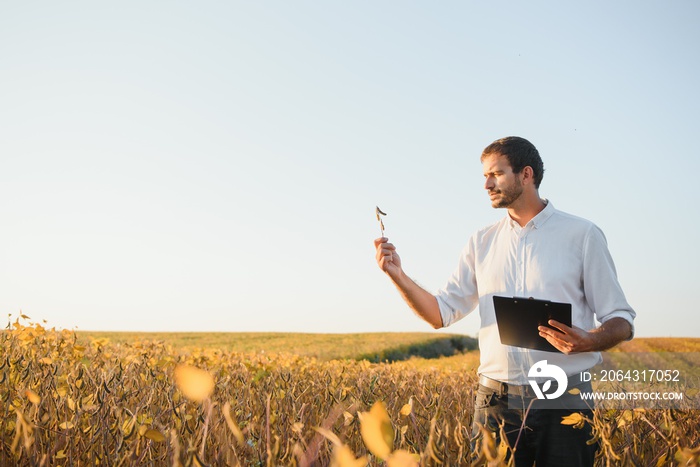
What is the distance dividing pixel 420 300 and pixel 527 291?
68cm

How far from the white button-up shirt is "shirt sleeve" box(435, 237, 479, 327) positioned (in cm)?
1

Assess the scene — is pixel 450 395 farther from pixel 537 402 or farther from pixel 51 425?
pixel 51 425

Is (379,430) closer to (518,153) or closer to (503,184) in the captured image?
(503,184)

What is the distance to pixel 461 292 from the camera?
4.08 metres

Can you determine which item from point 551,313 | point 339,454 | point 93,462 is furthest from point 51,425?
point 551,313

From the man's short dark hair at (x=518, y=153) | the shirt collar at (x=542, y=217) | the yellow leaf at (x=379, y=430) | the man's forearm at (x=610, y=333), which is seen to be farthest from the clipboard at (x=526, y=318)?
the yellow leaf at (x=379, y=430)

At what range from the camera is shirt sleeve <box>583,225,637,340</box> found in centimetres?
331

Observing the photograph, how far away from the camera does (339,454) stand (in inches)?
35.8

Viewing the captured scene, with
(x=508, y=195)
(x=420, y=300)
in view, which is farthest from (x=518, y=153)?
(x=420, y=300)

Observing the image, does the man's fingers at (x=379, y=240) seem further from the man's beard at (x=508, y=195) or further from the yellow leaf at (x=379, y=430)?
the yellow leaf at (x=379, y=430)

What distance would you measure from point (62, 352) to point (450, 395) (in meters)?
3.98

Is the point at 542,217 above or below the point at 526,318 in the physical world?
above

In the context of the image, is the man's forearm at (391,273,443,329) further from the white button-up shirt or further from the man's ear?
the man's ear

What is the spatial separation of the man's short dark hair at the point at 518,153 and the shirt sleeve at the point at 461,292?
0.62 metres
